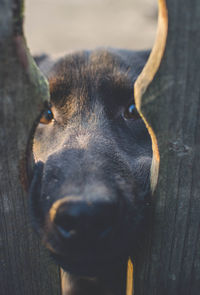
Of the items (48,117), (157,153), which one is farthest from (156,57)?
(48,117)

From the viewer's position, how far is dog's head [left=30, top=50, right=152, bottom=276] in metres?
1.12

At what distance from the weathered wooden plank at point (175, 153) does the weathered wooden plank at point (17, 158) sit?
39 centimetres

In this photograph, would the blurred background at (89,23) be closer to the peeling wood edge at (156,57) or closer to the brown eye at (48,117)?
the brown eye at (48,117)

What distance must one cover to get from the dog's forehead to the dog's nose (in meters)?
1.06

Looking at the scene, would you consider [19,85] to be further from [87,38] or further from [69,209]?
[87,38]

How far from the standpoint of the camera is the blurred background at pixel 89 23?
1031 centimetres

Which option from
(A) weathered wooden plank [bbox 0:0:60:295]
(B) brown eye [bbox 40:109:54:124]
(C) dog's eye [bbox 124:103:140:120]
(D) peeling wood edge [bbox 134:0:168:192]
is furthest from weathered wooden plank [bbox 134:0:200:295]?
(B) brown eye [bbox 40:109:54:124]

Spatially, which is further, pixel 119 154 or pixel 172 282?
pixel 119 154

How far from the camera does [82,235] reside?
1104mm

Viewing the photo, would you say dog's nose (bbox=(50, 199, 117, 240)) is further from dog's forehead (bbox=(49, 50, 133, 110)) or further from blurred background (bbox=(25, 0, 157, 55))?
blurred background (bbox=(25, 0, 157, 55))

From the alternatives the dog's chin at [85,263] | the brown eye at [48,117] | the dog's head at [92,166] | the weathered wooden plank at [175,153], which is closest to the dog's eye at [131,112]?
the dog's head at [92,166]

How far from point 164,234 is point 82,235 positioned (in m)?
0.34

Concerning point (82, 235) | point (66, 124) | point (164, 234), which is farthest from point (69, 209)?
point (66, 124)

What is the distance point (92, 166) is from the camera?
135cm
